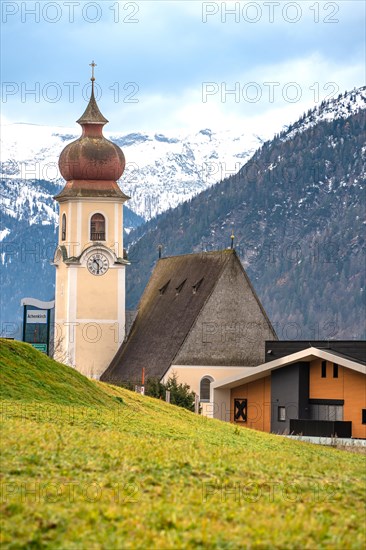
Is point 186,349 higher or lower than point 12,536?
higher

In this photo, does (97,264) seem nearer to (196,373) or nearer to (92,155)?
(92,155)

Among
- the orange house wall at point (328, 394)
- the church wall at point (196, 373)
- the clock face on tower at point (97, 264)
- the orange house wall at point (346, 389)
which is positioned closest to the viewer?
the orange house wall at point (346, 389)

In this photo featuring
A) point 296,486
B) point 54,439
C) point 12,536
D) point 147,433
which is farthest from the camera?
point 147,433

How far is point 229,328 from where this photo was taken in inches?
3354

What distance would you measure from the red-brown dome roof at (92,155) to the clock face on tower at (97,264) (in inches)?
191

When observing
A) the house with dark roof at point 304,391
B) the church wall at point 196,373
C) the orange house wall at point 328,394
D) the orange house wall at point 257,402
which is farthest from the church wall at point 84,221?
the orange house wall at point 328,394

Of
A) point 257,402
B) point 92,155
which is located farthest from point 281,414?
point 92,155

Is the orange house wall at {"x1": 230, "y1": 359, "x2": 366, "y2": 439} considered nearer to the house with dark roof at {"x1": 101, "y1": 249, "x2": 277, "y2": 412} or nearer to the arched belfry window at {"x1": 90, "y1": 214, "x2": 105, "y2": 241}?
the house with dark roof at {"x1": 101, "y1": 249, "x2": 277, "y2": 412}

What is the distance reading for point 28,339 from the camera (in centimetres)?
6412

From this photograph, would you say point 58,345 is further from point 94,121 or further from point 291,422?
point 291,422

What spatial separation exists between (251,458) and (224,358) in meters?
57.7

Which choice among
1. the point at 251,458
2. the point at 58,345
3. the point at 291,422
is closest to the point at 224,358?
the point at 58,345

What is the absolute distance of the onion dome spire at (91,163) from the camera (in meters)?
91.7

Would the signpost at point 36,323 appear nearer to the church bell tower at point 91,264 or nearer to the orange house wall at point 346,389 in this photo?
the orange house wall at point 346,389
